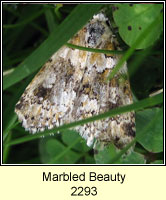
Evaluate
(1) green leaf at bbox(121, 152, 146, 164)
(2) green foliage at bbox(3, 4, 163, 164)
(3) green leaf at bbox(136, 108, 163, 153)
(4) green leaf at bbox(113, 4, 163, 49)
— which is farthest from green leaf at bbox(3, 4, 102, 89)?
(1) green leaf at bbox(121, 152, 146, 164)

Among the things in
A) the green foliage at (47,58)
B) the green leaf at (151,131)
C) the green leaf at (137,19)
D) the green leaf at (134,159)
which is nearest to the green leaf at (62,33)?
the green foliage at (47,58)

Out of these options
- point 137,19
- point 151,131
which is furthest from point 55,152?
point 137,19

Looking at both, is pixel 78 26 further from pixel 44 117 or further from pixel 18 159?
pixel 18 159

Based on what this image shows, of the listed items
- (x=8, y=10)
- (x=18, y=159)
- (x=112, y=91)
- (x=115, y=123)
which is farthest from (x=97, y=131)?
(x=8, y=10)

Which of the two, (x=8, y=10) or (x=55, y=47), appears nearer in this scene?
(x=55, y=47)

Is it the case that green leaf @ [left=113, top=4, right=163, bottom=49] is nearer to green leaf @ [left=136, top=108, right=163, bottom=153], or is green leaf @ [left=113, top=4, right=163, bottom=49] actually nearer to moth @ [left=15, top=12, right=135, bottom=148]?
moth @ [left=15, top=12, right=135, bottom=148]

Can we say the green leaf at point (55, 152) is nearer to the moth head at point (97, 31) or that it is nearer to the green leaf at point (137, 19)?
the moth head at point (97, 31)

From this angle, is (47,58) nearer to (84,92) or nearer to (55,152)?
(84,92)
